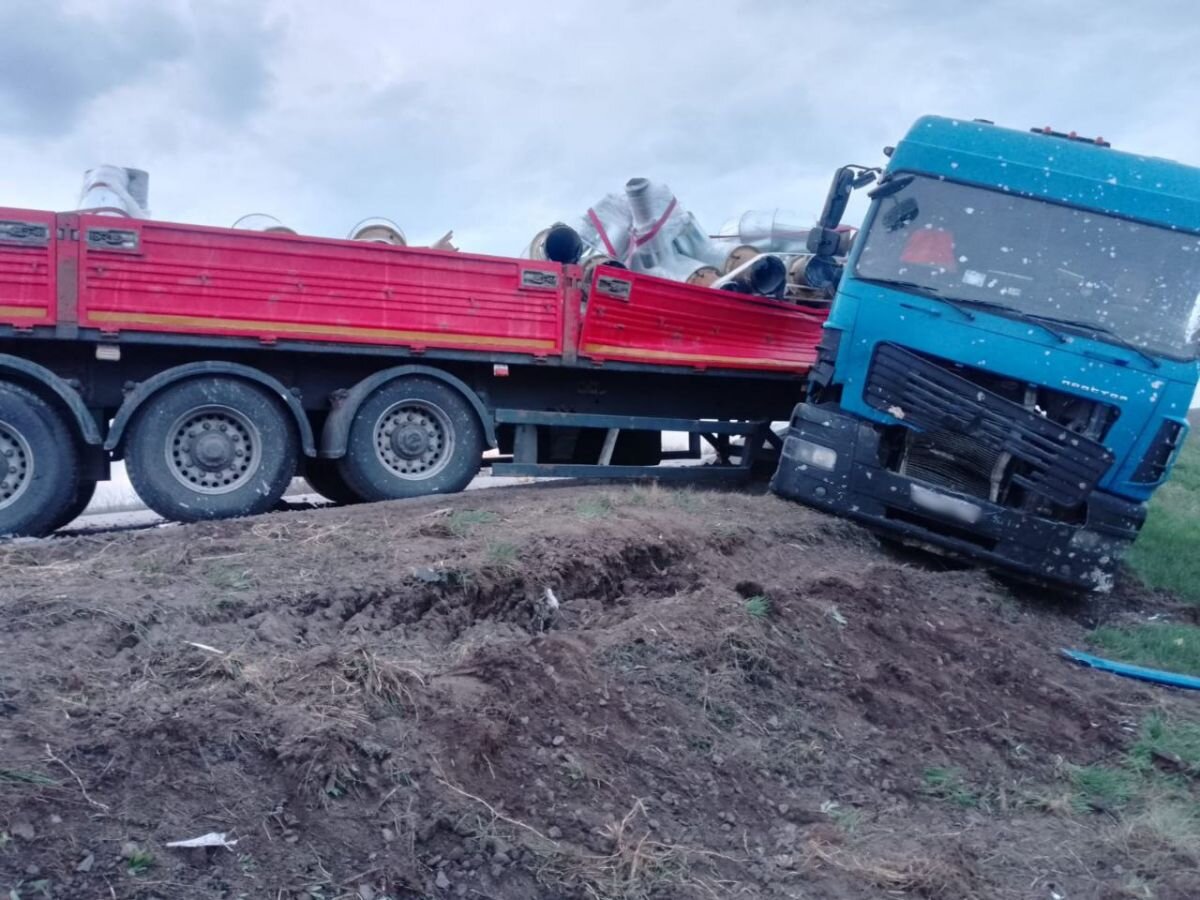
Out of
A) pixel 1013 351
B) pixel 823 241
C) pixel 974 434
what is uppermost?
pixel 823 241

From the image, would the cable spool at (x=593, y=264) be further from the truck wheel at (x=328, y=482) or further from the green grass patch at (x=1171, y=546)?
the green grass patch at (x=1171, y=546)

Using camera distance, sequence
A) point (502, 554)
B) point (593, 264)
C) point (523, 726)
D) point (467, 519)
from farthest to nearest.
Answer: point (593, 264)
point (467, 519)
point (502, 554)
point (523, 726)

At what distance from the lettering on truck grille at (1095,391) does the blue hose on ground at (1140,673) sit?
5.70 ft

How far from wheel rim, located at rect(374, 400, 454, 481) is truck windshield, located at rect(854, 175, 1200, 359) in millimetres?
3196

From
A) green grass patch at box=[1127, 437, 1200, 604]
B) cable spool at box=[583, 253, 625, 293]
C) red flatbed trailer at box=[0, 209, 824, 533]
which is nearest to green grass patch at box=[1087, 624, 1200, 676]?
green grass patch at box=[1127, 437, 1200, 604]

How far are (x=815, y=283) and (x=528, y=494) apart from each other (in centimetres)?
294

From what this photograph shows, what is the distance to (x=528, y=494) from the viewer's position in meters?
8.09

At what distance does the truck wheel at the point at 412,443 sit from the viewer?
7.69m

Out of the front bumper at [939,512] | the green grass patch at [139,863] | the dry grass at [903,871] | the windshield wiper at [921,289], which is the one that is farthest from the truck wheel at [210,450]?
the dry grass at [903,871]


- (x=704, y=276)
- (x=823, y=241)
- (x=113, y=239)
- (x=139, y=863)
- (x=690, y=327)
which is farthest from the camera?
(x=704, y=276)

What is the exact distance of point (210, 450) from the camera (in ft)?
23.1

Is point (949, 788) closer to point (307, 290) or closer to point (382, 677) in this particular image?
point (382, 677)

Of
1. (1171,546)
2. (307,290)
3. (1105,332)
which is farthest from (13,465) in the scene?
(1171,546)

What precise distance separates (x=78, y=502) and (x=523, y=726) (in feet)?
15.0
